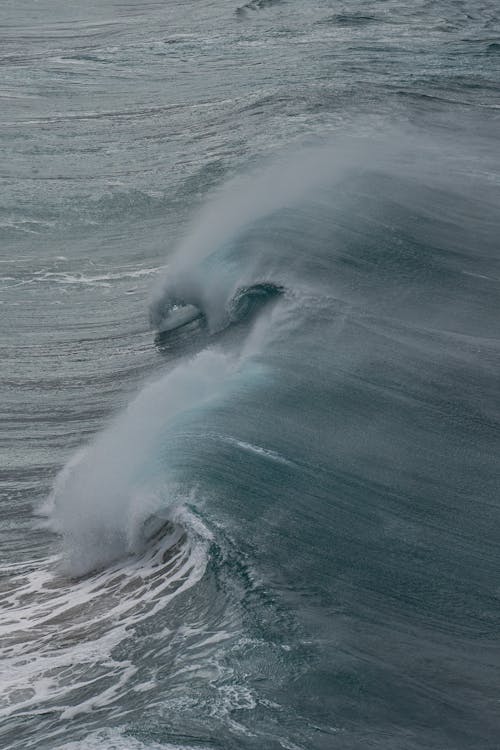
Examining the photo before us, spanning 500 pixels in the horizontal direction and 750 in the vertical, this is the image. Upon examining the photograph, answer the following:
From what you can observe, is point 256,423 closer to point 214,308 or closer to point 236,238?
point 214,308

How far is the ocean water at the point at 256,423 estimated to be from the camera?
6809 mm

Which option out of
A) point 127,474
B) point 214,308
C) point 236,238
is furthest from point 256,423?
point 236,238

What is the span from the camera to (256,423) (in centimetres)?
933

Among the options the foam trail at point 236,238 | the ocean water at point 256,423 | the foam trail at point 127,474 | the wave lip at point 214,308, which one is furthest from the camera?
the foam trail at point 236,238

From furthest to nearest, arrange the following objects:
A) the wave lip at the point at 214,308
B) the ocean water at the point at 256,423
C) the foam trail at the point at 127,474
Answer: the wave lip at the point at 214,308 → the foam trail at the point at 127,474 → the ocean water at the point at 256,423

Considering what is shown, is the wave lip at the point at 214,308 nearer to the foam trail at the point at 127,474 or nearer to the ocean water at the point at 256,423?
the ocean water at the point at 256,423

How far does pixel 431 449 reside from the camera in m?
8.95

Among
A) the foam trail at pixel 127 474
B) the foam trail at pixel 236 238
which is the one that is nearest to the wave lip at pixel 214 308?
the foam trail at pixel 236 238

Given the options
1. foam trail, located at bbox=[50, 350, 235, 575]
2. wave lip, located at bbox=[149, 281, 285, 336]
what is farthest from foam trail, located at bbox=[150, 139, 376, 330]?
foam trail, located at bbox=[50, 350, 235, 575]

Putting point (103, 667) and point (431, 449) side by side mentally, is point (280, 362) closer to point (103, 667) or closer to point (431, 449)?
point (431, 449)

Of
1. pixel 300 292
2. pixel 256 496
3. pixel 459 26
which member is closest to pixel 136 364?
pixel 300 292

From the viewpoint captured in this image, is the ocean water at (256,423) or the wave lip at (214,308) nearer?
the ocean water at (256,423)

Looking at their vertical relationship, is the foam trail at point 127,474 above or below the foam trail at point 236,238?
below

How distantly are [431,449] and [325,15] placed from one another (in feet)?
58.9
